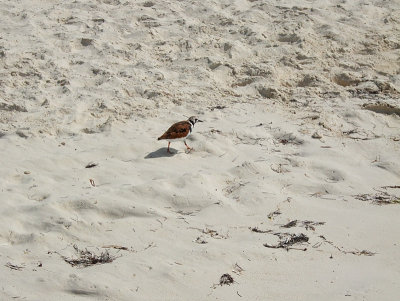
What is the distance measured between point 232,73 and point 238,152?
2.04 metres

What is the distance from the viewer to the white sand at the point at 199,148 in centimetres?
315

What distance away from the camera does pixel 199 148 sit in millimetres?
5316

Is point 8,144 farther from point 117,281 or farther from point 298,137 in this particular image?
point 298,137

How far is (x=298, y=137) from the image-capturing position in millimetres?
5480

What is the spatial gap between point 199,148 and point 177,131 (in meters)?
0.39

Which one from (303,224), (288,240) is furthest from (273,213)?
(288,240)

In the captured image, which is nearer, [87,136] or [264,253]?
[264,253]

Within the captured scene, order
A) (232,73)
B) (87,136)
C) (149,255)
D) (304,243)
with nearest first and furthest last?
1. (149,255)
2. (304,243)
3. (87,136)
4. (232,73)

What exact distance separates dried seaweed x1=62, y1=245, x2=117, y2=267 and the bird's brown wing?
78.7 inches

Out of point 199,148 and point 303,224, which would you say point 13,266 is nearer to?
point 303,224

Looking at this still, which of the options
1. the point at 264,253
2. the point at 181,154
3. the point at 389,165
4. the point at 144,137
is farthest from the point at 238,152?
the point at 264,253

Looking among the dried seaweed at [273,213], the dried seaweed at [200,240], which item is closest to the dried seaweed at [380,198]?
the dried seaweed at [273,213]

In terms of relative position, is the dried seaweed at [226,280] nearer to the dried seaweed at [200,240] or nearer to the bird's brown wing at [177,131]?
the dried seaweed at [200,240]

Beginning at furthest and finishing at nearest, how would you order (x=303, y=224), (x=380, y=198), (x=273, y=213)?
(x=380, y=198) < (x=273, y=213) < (x=303, y=224)
